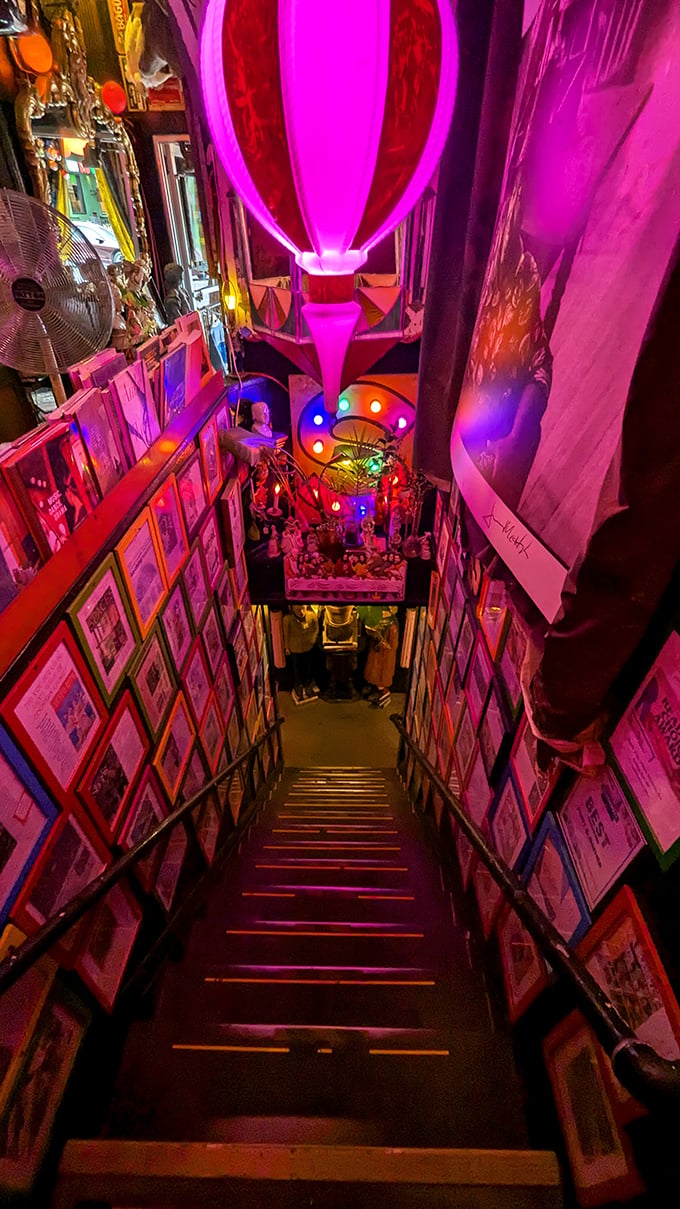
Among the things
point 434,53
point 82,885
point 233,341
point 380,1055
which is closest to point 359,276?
point 233,341

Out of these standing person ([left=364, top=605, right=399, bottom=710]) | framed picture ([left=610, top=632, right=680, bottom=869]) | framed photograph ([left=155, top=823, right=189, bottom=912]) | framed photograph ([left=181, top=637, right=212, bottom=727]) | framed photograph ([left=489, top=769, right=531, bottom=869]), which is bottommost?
standing person ([left=364, top=605, right=399, bottom=710])

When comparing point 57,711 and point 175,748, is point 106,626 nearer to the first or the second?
point 57,711

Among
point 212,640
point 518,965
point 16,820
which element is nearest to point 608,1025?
point 518,965

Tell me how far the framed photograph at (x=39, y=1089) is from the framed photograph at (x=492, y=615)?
2.55 metres

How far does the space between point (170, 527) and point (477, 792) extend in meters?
2.61

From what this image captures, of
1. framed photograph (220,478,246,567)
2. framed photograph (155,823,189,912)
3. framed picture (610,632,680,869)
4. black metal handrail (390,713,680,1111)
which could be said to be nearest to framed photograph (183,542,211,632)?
framed photograph (220,478,246,567)

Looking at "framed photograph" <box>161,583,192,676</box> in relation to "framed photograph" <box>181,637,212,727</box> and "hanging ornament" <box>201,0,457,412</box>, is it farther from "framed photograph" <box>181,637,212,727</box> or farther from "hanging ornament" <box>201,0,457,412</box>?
"hanging ornament" <box>201,0,457,412</box>

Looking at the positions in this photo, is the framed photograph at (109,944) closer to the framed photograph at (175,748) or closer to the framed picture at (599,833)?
the framed photograph at (175,748)

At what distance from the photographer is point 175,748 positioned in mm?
3541

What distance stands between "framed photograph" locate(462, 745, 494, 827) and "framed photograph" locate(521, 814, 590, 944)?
2.14ft

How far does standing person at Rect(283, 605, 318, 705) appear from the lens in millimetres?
8258

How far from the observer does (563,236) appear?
122 cm

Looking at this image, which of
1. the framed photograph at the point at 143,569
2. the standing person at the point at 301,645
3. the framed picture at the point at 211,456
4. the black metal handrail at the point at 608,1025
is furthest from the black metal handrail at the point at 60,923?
the standing person at the point at 301,645

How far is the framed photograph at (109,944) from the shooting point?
2.34 meters
